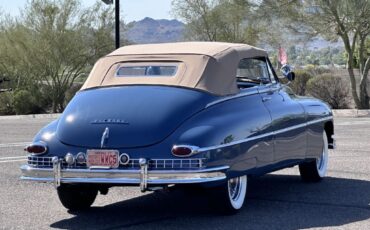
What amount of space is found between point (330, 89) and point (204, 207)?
76.8 feet

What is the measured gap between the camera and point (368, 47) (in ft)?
123

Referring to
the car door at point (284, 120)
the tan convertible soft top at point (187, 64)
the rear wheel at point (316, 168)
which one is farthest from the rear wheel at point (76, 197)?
the rear wheel at point (316, 168)

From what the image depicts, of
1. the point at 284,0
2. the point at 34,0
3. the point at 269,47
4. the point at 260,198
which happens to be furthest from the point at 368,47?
the point at 260,198

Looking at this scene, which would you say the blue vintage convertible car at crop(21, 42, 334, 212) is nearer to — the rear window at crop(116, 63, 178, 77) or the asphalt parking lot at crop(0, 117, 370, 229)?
the rear window at crop(116, 63, 178, 77)

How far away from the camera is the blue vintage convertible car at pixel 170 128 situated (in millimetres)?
7285

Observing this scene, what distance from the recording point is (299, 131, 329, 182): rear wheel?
33.2 ft

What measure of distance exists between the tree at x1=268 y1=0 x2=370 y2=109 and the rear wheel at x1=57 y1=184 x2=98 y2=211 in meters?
20.9

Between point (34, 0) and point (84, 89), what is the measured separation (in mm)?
30537

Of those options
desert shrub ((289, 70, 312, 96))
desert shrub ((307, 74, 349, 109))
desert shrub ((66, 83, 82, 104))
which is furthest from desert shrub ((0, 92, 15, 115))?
desert shrub ((307, 74, 349, 109))

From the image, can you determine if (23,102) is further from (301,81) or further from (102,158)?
(102,158)

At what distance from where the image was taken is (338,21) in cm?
2870

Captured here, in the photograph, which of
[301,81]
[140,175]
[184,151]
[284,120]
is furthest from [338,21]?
[140,175]

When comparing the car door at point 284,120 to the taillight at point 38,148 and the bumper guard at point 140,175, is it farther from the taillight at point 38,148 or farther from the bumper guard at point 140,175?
the taillight at point 38,148

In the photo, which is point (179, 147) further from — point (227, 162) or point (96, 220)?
point (96, 220)
